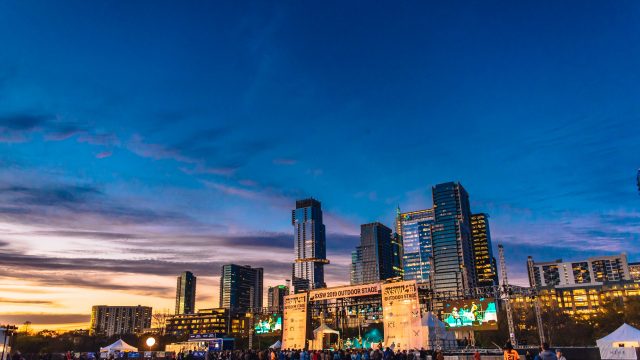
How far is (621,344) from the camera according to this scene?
2758 cm

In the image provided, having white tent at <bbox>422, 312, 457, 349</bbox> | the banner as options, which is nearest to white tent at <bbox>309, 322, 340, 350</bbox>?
white tent at <bbox>422, 312, 457, 349</bbox>

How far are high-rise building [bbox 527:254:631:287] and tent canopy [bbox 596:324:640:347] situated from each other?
164329mm

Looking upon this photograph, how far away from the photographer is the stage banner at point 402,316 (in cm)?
3747

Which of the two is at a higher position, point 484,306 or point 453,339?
point 484,306

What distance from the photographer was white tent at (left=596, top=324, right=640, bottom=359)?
25592 mm

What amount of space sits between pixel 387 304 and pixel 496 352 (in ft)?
31.3

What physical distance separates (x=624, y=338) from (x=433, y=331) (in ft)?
45.0

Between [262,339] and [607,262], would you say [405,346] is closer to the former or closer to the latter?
[262,339]

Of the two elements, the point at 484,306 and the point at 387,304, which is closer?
the point at 484,306

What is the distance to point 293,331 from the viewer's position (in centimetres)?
4672

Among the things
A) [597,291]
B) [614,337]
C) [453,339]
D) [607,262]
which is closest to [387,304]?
[453,339]

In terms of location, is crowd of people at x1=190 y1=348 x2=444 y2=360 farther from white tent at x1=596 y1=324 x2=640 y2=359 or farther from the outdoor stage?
white tent at x1=596 y1=324 x2=640 y2=359

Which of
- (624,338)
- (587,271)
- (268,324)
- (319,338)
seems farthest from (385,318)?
(587,271)

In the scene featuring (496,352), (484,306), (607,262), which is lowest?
(496,352)
